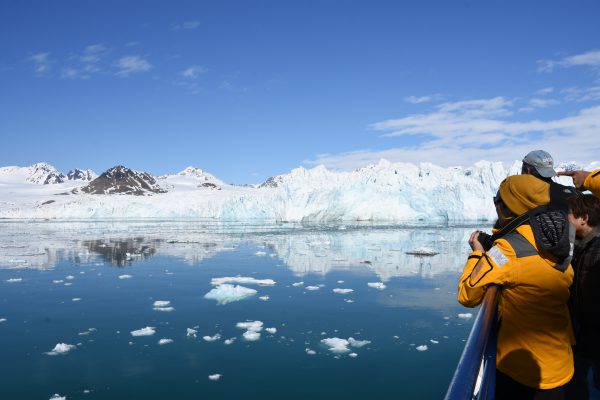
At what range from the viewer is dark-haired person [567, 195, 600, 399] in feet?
6.78

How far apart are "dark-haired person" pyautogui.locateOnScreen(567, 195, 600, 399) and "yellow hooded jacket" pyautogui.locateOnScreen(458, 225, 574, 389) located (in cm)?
27

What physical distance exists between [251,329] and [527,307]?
6752mm

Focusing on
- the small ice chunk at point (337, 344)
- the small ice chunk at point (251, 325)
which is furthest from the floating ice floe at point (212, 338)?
the small ice chunk at point (337, 344)

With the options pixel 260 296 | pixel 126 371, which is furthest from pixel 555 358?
pixel 260 296

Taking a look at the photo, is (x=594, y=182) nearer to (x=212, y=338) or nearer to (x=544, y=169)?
(x=544, y=169)

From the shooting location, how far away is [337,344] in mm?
7273

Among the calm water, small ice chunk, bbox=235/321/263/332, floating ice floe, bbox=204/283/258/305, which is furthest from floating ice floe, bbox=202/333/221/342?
floating ice floe, bbox=204/283/258/305

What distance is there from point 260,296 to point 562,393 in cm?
934

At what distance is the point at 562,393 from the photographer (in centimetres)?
189

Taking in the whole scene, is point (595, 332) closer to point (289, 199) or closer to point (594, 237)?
point (594, 237)

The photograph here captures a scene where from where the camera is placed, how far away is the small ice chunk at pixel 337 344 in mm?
7090

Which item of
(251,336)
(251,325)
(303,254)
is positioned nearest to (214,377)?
(251,336)

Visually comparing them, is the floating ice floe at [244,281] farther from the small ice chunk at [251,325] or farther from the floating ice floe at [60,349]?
the floating ice floe at [60,349]

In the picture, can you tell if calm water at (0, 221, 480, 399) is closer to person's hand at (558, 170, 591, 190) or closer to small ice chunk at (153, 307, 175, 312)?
small ice chunk at (153, 307, 175, 312)
